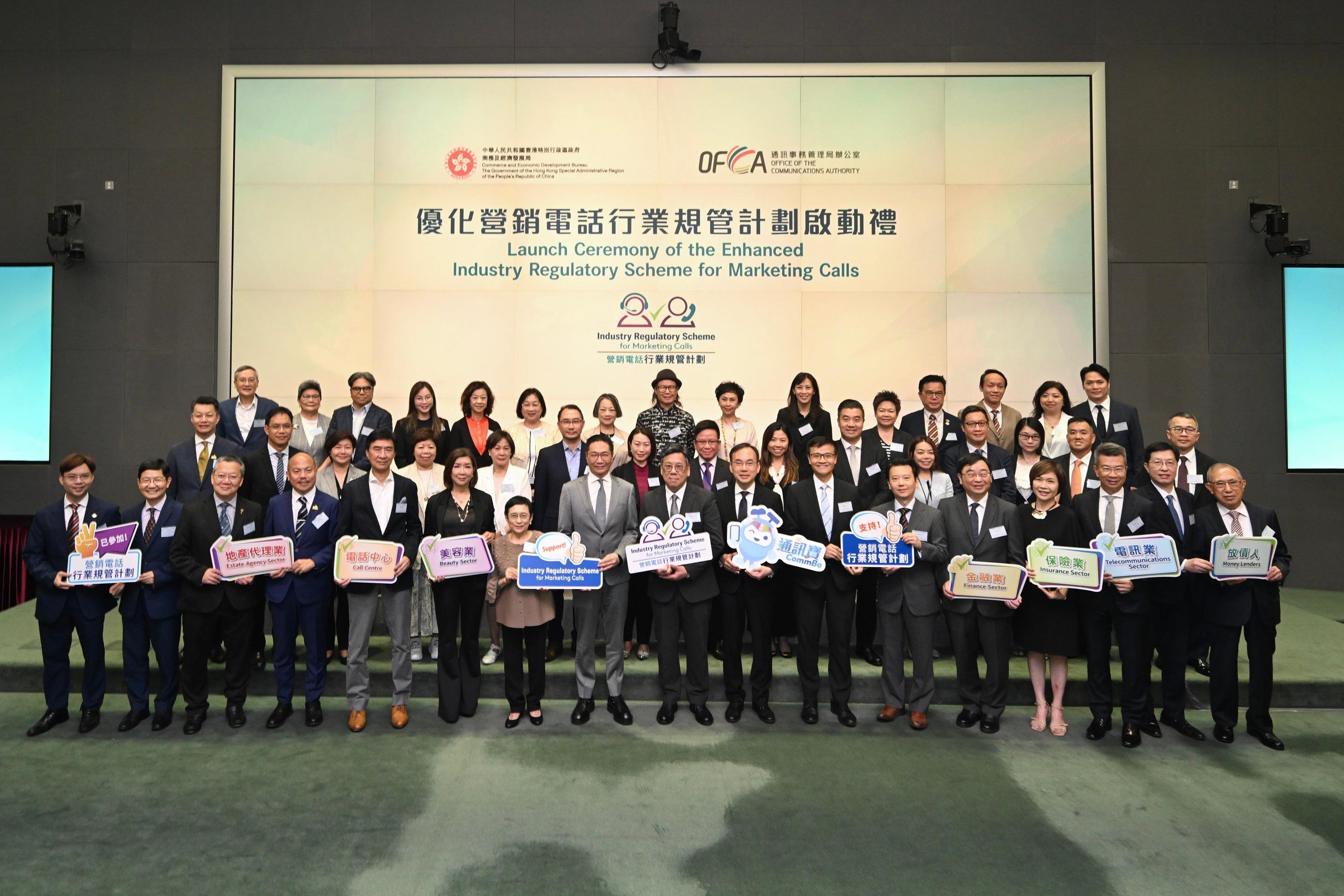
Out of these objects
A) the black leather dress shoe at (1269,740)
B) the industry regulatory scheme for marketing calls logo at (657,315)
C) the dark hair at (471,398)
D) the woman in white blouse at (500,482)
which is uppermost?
the industry regulatory scheme for marketing calls logo at (657,315)

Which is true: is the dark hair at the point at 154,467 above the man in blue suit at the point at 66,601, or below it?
above


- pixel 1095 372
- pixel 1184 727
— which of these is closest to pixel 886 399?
pixel 1095 372

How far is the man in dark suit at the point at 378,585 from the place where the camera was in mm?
4680

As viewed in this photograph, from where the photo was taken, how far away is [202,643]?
15.2ft

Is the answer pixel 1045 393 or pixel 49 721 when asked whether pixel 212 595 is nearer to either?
pixel 49 721

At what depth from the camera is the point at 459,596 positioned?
185 inches

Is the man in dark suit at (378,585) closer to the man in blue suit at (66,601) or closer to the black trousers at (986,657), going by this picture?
the man in blue suit at (66,601)

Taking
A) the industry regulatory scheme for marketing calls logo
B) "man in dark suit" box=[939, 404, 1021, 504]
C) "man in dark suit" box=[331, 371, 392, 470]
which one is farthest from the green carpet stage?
the industry regulatory scheme for marketing calls logo

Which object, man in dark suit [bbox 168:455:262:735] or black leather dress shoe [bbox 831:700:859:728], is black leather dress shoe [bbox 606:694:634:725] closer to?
black leather dress shoe [bbox 831:700:859:728]

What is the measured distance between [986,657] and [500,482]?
3.15 metres

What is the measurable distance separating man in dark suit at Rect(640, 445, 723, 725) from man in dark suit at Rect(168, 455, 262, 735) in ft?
7.63

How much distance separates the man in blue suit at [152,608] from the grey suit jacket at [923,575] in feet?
13.4

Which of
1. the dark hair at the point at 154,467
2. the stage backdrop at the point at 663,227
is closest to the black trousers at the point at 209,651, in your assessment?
the dark hair at the point at 154,467

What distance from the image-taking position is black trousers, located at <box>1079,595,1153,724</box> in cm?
455
